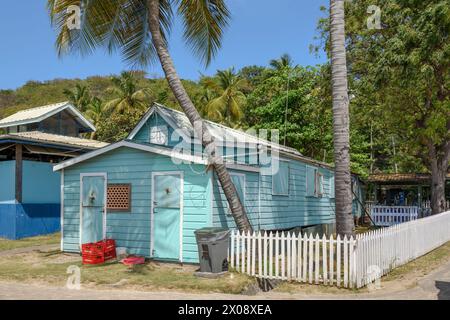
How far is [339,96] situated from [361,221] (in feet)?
57.1

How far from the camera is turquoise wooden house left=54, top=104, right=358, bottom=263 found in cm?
1182

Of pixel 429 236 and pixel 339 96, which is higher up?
pixel 339 96

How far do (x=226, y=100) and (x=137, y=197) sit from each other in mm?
31423

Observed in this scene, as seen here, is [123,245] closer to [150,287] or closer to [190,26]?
[150,287]

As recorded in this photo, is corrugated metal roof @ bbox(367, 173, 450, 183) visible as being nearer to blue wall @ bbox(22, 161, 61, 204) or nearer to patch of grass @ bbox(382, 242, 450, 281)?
patch of grass @ bbox(382, 242, 450, 281)

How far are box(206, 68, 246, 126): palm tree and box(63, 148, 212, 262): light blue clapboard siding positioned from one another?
2716cm

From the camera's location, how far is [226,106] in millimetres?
43031

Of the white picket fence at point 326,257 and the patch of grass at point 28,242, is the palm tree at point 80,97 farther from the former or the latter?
the white picket fence at point 326,257

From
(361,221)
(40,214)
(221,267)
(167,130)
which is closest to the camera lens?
(221,267)

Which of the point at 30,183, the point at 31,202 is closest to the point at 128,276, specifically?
the point at 31,202

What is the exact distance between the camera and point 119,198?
13.0 metres

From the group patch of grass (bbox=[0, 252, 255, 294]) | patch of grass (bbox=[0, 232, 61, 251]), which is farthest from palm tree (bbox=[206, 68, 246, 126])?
patch of grass (bbox=[0, 252, 255, 294])

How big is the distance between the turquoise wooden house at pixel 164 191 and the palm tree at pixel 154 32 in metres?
0.62
